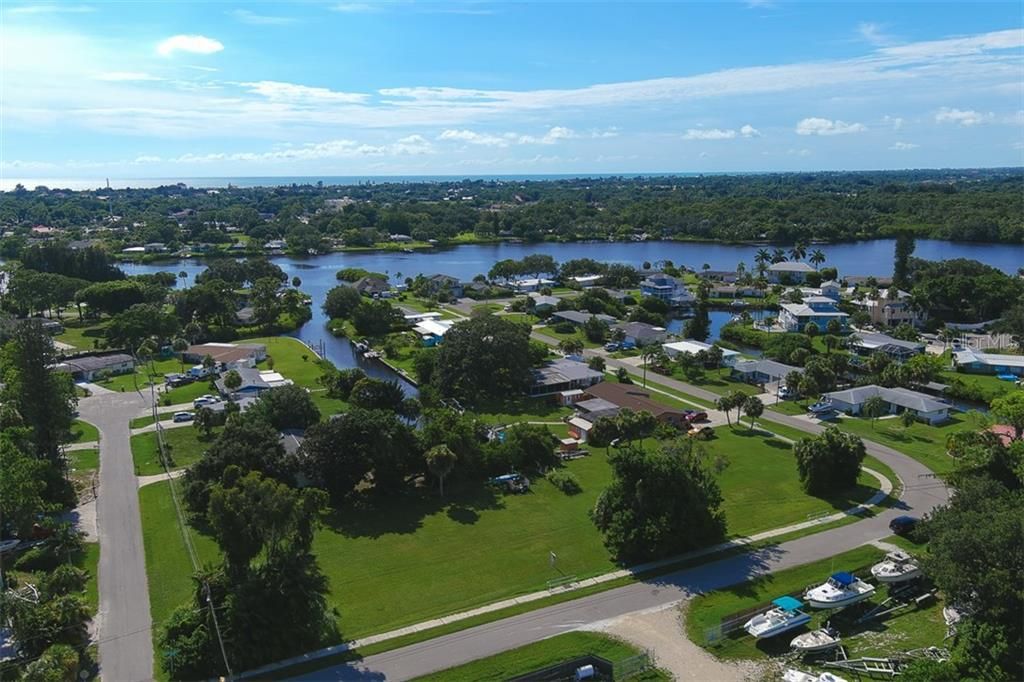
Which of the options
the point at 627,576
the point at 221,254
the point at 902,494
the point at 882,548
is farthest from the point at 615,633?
the point at 221,254

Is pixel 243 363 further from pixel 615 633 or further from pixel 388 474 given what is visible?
pixel 615 633

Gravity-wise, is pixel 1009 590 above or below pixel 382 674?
above

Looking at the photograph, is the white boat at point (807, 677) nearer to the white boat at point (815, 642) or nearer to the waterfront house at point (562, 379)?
the white boat at point (815, 642)

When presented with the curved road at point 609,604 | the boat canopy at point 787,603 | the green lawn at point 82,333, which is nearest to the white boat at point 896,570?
the curved road at point 609,604

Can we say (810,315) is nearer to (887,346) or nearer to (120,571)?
(887,346)

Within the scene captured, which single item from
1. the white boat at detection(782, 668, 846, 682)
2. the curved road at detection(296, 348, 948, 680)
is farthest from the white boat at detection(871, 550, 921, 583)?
the white boat at detection(782, 668, 846, 682)

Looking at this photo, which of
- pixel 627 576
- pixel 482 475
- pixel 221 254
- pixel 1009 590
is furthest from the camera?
pixel 221 254

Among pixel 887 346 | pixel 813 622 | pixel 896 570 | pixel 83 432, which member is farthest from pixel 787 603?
pixel 887 346
